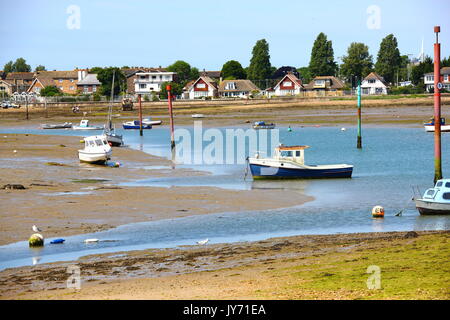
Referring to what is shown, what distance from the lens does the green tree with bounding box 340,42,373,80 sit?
188m

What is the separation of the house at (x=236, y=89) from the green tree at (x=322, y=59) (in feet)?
61.0

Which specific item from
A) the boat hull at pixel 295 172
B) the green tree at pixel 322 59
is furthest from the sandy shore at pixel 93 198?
the green tree at pixel 322 59

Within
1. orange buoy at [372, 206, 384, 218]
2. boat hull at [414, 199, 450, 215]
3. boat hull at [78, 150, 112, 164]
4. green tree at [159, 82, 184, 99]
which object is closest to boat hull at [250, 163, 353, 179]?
boat hull at [78, 150, 112, 164]

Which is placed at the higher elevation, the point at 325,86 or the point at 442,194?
the point at 325,86

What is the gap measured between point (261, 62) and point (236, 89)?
73.2 ft

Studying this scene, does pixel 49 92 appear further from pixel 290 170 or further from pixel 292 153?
pixel 290 170

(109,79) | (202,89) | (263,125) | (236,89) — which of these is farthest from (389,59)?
(263,125)

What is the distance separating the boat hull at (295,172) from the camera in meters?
48.2

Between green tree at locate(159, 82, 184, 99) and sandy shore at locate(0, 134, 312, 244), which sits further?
green tree at locate(159, 82, 184, 99)

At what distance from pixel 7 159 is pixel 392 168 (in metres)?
27.9

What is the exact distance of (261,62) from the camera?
196 metres

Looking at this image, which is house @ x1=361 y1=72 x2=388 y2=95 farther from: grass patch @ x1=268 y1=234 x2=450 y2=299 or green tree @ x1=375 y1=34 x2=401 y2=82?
grass patch @ x1=268 y1=234 x2=450 y2=299

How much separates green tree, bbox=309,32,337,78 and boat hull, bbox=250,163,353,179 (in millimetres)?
140700
